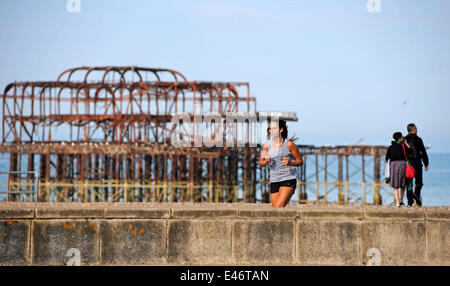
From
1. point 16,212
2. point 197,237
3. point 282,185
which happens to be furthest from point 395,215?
point 16,212

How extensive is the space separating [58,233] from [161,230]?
1.09 metres

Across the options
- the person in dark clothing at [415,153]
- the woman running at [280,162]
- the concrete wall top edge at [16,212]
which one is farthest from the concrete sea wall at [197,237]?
the person in dark clothing at [415,153]

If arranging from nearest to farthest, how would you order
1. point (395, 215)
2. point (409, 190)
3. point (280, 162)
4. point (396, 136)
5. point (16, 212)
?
point (16, 212)
point (395, 215)
point (280, 162)
point (396, 136)
point (409, 190)

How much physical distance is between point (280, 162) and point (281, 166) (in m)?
0.05

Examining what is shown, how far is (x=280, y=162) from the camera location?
8242mm

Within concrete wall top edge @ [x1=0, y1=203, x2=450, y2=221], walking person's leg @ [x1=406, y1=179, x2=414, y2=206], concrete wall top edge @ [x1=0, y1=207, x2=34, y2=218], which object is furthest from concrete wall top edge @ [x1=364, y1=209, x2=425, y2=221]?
walking person's leg @ [x1=406, y1=179, x2=414, y2=206]

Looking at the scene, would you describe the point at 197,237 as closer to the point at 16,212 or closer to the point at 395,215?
the point at 16,212

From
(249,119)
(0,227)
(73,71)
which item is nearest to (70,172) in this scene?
(73,71)

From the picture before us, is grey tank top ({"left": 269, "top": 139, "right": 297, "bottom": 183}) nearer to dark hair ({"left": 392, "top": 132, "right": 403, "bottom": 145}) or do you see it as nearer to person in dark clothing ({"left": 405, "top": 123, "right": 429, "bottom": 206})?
dark hair ({"left": 392, "top": 132, "right": 403, "bottom": 145})

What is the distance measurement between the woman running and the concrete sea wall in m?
0.67

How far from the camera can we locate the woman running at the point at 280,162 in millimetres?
8203

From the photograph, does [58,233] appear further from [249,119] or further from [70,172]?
[70,172]

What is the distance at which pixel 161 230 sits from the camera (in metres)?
7.52

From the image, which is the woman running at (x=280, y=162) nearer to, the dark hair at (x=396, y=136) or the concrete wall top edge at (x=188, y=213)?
the concrete wall top edge at (x=188, y=213)
